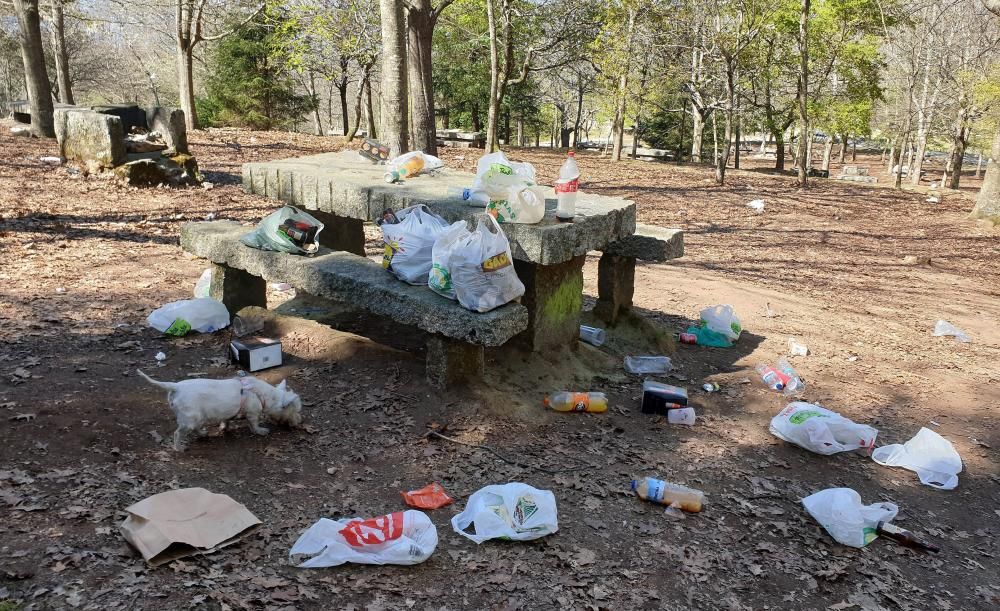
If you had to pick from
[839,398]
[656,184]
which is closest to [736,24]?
[656,184]

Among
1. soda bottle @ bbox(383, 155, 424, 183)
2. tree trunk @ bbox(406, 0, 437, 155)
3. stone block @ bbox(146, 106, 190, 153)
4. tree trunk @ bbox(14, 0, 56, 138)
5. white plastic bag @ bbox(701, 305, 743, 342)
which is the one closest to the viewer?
soda bottle @ bbox(383, 155, 424, 183)

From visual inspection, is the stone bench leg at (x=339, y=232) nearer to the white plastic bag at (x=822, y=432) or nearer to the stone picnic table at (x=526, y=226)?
the stone picnic table at (x=526, y=226)

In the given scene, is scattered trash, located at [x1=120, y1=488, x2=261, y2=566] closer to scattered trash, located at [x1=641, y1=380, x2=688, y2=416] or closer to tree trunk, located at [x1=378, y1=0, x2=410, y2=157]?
scattered trash, located at [x1=641, y1=380, x2=688, y2=416]

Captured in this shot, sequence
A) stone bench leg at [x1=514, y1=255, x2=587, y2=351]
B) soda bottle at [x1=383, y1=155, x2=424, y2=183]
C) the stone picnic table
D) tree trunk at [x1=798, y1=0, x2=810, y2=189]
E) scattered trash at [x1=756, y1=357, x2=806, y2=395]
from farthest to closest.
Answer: tree trunk at [x1=798, y1=0, x2=810, y2=189] → soda bottle at [x1=383, y1=155, x2=424, y2=183] → scattered trash at [x1=756, y1=357, x2=806, y2=395] → stone bench leg at [x1=514, y1=255, x2=587, y2=351] → the stone picnic table

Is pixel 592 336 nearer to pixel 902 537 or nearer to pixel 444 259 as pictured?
pixel 444 259

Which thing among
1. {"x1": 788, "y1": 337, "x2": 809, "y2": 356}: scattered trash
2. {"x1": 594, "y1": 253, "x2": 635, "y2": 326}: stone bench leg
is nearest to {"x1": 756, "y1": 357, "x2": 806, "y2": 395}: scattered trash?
{"x1": 788, "y1": 337, "x2": 809, "y2": 356}: scattered trash

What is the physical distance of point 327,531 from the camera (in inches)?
123

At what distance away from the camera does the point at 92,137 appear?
34.7 ft

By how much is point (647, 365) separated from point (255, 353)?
9.91 feet

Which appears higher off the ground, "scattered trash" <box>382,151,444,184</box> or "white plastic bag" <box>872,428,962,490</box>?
"scattered trash" <box>382,151,444,184</box>

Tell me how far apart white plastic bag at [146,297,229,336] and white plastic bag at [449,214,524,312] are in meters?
2.31

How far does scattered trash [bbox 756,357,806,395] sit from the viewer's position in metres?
5.38

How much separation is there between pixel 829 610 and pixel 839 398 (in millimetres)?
2537

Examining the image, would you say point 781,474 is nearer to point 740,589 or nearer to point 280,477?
point 740,589
